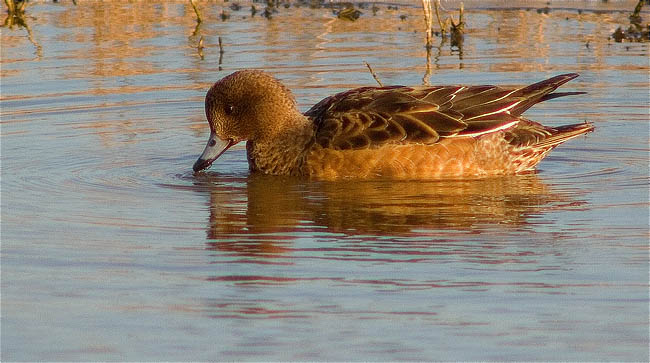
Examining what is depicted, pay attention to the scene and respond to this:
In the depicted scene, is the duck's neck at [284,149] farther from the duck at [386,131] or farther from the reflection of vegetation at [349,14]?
the reflection of vegetation at [349,14]

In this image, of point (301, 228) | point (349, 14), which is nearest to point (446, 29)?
point (349, 14)

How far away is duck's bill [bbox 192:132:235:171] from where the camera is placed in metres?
8.35

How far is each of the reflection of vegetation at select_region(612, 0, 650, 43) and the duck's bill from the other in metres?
5.23

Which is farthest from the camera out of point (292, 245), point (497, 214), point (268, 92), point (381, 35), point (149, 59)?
point (381, 35)

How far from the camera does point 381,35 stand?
43.4 ft

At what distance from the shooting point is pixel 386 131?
806 cm

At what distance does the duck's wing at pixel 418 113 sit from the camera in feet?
26.5

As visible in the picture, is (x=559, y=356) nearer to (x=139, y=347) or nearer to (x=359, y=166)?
(x=139, y=347)

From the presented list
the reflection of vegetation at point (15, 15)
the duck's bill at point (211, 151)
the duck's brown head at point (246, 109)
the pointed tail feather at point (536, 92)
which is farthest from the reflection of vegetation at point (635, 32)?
the reflection of vegetation at point (15, 15)

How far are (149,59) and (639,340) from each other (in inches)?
312

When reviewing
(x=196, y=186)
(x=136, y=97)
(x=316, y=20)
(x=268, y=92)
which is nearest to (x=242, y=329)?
(x=196, y=186)

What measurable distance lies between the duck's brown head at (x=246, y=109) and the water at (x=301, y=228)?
0.95 feet

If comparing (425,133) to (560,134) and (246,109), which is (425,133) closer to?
(560,134)

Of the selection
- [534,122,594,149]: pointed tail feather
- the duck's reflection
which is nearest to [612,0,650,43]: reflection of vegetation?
[534,122,594,149]: pointed tail feather
